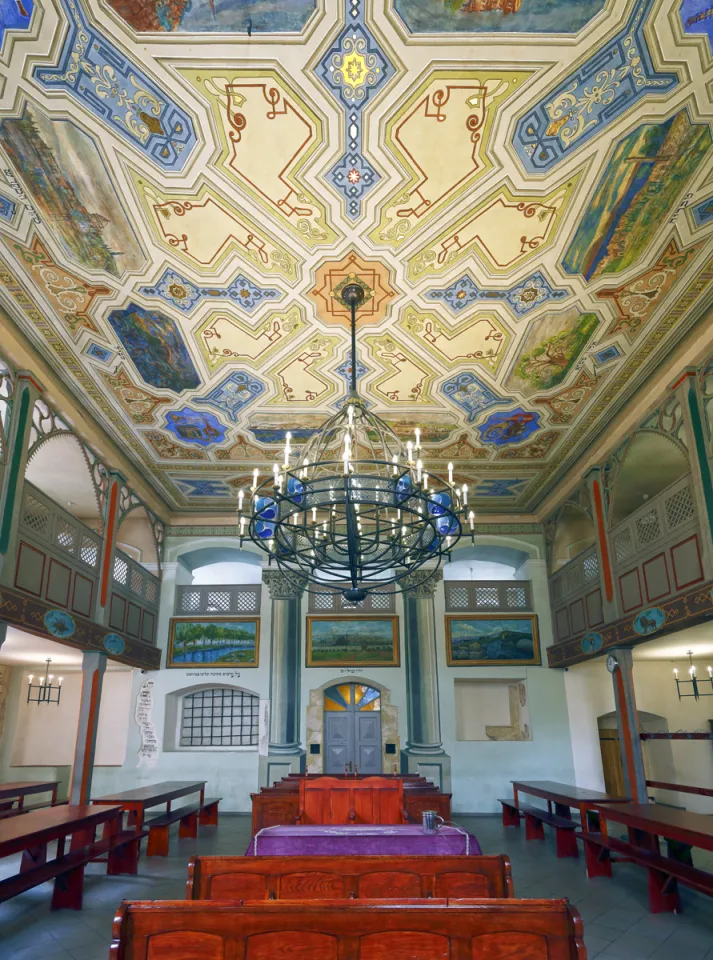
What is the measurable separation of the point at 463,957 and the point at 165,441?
10146mm

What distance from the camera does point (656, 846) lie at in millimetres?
8055

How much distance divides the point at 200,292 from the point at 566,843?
9.58m

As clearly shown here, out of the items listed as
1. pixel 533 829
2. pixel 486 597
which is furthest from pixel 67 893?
pixel 486 597

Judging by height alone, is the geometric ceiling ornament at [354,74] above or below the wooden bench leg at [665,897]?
above

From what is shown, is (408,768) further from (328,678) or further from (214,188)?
(214,188)

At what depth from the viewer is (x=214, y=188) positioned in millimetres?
6746

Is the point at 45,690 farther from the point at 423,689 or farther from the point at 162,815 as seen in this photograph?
the point at 423,689

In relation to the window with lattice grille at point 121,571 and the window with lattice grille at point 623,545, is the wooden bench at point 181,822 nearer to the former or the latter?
the window with lattice grille at point 121,571

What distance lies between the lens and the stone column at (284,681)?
47.1 ft

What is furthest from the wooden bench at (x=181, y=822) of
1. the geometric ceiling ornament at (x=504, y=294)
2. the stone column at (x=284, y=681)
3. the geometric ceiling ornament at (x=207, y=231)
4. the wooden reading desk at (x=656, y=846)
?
the geometric ceiling ornament at (x=504, y=294)

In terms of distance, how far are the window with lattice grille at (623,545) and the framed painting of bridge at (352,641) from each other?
5843 mm

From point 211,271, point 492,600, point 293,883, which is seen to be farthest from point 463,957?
point 492,600

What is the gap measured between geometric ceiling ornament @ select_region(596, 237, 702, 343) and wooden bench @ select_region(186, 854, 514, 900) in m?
6.58

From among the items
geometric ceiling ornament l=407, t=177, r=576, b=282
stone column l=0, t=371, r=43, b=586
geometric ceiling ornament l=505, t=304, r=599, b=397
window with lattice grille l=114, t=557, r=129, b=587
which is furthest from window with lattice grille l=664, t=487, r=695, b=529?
window with lattice grille l=114, t=557, r=129, b=587
